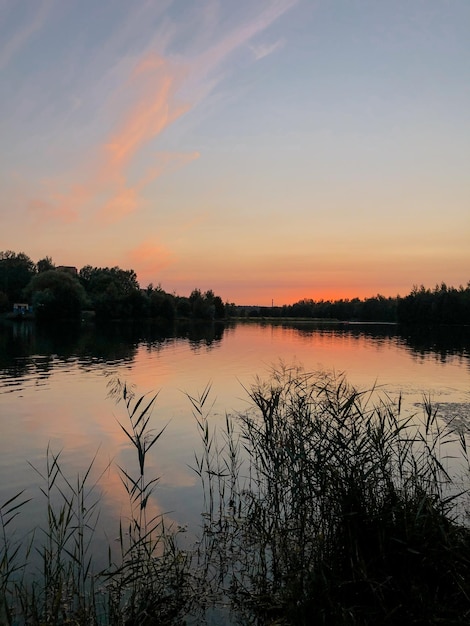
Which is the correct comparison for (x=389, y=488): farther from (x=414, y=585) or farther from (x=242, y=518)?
(x=242, y=518)

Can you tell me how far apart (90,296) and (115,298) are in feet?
43.6

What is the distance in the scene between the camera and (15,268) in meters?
143

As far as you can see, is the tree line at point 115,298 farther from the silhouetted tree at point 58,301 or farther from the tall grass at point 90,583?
the tall grass at point 90,583

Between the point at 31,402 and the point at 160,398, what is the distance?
5482 millimetres

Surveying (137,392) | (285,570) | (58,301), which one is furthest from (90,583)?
(58,301)

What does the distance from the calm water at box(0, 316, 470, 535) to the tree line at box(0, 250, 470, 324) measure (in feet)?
204

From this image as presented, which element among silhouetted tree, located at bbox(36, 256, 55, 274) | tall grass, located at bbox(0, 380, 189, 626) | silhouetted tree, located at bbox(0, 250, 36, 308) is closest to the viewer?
tall grass, located at bbox(0, 380, 189, 626)

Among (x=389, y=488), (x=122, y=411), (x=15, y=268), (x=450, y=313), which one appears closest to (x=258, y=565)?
(x=389, y=488)

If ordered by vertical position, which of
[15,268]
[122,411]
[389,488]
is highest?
[15,268]

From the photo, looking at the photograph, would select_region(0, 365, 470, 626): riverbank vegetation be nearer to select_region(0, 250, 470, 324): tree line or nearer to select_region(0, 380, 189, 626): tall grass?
select_region(0, 380, 189, 626): tall grass

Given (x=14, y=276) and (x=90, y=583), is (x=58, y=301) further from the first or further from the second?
(x=90, y=583)

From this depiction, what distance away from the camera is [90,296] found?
127 m

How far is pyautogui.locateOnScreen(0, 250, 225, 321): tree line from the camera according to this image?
106m

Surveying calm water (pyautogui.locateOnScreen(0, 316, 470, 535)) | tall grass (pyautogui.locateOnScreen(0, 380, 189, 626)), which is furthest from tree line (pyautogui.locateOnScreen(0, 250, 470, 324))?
tall grass (pyautogui.locateOnScreen(0, 380, 189, 626))
